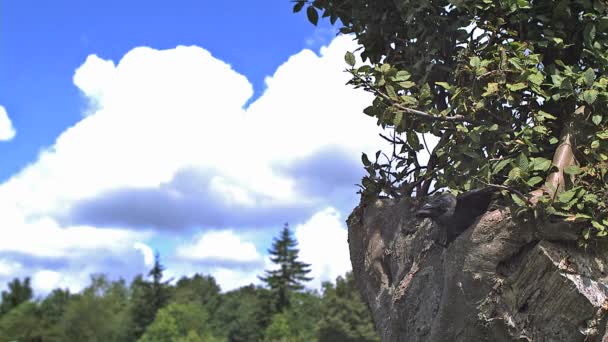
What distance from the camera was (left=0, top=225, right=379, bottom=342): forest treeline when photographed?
A: 52188 mm

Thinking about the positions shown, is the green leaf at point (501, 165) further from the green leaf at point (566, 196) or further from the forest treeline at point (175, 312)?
the forest treeline at point (175, 312)

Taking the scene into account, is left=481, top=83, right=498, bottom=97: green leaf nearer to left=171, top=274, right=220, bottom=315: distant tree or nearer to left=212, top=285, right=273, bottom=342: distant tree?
left=212, top=285, right=273, bottom=342: distant tree

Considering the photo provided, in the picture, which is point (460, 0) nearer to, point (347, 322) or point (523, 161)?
point (523, 161)

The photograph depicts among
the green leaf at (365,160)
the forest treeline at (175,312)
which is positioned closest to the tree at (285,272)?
the forest treeline at (175,312)

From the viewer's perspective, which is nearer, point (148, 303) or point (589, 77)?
point (589, 77)

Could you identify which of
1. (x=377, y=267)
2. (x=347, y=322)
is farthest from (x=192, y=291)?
(x=377, y=267)

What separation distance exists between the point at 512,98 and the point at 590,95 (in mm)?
462

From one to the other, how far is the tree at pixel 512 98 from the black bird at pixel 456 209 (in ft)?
0.48

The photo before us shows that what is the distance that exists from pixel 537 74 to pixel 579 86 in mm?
307

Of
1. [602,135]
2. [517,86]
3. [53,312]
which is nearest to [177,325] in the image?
[53,312]

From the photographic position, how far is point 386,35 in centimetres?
538

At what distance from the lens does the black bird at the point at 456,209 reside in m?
4.18

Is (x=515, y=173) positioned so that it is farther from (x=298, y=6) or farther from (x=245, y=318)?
(x=245, y=318)

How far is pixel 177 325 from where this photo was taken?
5534 cm
